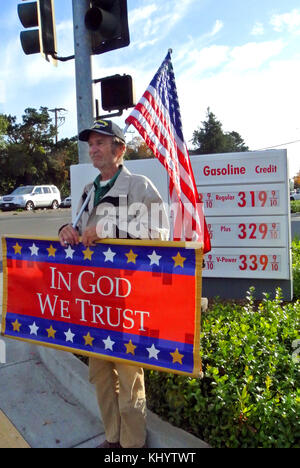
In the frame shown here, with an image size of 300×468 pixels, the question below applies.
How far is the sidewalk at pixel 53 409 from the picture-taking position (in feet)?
8.55

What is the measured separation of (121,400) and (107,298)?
24.3 inches

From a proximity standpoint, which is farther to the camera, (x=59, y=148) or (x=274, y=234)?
(x=59, y=148)

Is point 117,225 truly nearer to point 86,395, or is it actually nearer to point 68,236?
point 68,236

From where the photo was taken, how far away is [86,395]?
3113mm

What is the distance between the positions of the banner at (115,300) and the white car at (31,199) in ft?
83.4

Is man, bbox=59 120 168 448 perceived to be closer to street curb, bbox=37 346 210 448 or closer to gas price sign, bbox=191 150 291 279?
street curb, bbox=37 346 210 448

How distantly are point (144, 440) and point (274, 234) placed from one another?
291 centimetres

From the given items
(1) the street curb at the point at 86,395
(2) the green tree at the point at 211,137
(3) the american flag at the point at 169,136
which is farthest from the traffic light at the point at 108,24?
(2) the green tree at the point at 211,137

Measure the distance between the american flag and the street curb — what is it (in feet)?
4.63

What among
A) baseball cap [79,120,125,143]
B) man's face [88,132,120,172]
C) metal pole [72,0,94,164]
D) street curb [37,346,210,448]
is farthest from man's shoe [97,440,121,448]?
metal pole [72,0,94,164]

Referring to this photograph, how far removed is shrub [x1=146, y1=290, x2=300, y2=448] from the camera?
2.18 m
